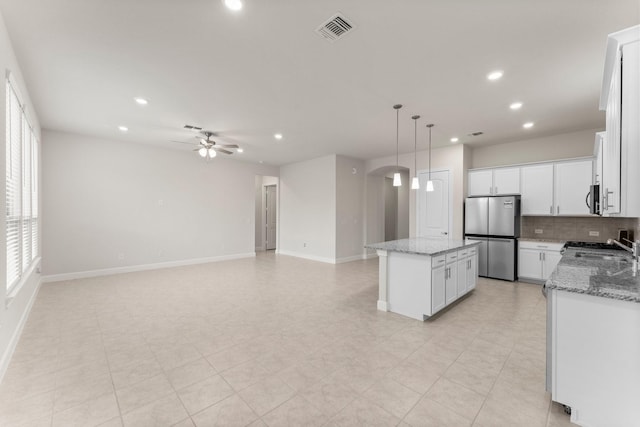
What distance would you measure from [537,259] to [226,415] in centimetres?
578

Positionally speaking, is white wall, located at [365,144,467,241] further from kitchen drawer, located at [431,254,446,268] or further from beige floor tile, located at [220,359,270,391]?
beige floor tile, located at [220,359,270,391]

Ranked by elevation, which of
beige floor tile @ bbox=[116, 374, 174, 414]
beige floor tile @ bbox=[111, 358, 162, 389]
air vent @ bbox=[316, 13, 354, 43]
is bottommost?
beige floor tile @ bbox=[111, 358, 162, 389]

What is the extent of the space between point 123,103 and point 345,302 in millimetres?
4338

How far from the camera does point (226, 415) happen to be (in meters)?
1.79

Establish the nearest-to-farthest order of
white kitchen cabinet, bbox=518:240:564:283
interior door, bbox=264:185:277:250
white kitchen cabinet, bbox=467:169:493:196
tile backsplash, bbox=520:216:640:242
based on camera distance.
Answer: tile backsplash, bbox=520:216:640:242, white kitchen cabinet, bbox=518:240:564:283, white kitchen cabinet, bbox=467:169:493:196, interior door, bbox=264:185:277:250

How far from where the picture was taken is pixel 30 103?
383 centimetres

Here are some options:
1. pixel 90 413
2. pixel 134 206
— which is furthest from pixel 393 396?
pixel 134 206

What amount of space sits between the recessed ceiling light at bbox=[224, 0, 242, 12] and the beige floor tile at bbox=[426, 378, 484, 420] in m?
3.22

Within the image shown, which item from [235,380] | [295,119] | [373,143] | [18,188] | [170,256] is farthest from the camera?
[170,256]

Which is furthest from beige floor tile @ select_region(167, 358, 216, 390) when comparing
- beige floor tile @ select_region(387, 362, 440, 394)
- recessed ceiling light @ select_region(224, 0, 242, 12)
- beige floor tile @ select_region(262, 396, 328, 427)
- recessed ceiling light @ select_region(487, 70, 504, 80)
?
recessed ceiling light @ select_region(487, 70, 504, 80)

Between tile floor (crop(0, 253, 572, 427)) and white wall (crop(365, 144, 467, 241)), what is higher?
white wall (crop(365, 144, 467, 241))

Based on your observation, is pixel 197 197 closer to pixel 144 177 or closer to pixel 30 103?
pixel 144 177

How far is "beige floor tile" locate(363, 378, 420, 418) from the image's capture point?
73.2 inches

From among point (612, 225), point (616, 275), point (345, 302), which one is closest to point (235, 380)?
point (345, 302)
